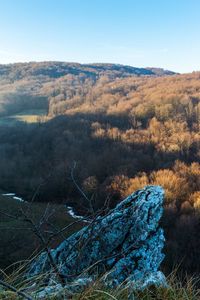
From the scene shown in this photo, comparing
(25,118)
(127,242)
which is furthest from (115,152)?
(127,242)

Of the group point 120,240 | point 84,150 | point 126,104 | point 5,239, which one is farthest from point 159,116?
point 120,240

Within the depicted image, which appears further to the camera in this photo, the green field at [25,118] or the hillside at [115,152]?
the green field at [25,118]

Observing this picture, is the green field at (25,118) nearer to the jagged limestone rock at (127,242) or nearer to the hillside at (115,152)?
the hillside at (115,152)

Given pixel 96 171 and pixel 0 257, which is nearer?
pixel 0 257

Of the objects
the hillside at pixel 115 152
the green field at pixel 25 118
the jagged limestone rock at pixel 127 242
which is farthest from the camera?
the green field at pixel 25 118

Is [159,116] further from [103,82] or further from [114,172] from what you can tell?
[103,82]

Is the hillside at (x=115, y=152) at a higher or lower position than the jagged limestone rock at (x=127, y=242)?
lower

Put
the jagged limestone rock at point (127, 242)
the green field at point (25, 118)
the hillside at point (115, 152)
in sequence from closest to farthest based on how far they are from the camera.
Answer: the jagged limestone rock at point (127, 242), the hillside at point (115, 152), the green field at point (25, 118)

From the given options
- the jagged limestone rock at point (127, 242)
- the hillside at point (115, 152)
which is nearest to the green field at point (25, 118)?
the hillside at point (115, 152)

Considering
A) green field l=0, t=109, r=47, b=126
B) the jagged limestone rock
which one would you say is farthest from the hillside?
the jagged limestone rock
